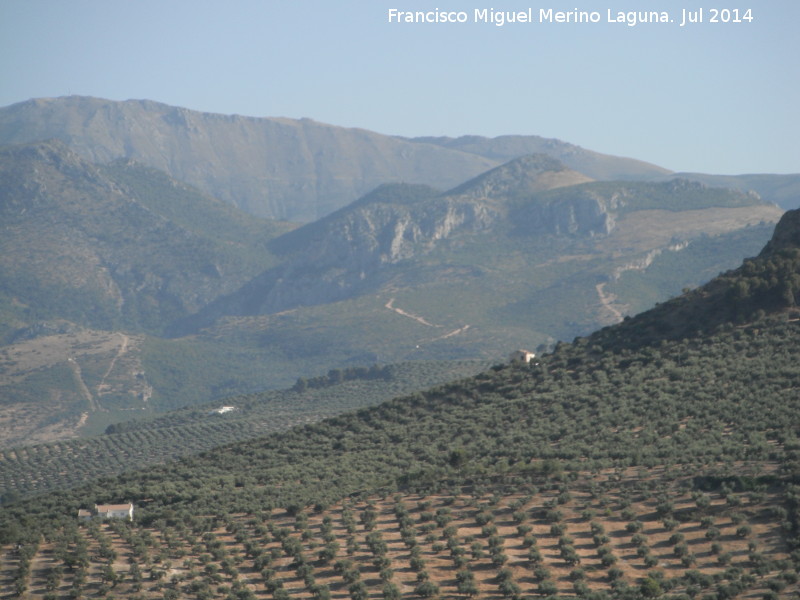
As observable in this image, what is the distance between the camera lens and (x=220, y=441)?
4232 inches

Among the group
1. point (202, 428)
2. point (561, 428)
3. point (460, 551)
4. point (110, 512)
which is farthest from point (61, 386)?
point (460, 551)

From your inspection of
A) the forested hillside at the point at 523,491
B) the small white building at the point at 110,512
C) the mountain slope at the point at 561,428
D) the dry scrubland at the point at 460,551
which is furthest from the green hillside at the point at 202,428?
the dry scrubland at the point at 460,551

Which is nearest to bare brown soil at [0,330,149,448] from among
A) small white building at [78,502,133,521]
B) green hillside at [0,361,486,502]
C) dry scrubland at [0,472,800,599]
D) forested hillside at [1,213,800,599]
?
green hillside at [0,361,486,502]

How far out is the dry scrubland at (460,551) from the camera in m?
43.4

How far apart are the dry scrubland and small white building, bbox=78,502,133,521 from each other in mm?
2442

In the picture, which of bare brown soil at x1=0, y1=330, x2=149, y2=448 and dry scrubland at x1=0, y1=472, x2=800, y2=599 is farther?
bare brown soil at x1=0, y1=330, x2=149, y2=448

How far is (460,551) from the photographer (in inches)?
1841

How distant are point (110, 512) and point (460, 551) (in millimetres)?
18467

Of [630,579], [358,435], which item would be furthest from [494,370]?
[630,579]

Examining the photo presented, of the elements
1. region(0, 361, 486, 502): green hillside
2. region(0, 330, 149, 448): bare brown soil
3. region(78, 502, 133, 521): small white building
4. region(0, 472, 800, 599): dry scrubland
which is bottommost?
region(0, 330, 149, 448): bare brown soil

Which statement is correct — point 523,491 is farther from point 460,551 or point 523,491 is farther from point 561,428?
point 561,428

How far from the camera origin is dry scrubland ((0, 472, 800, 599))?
142ft

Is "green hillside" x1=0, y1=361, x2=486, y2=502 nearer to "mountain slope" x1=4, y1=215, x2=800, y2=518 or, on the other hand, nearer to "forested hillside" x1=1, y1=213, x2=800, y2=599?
"mountain slope" x1=4, y1=215, x2=800, y2=518

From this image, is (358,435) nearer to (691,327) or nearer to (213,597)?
(691,327)
